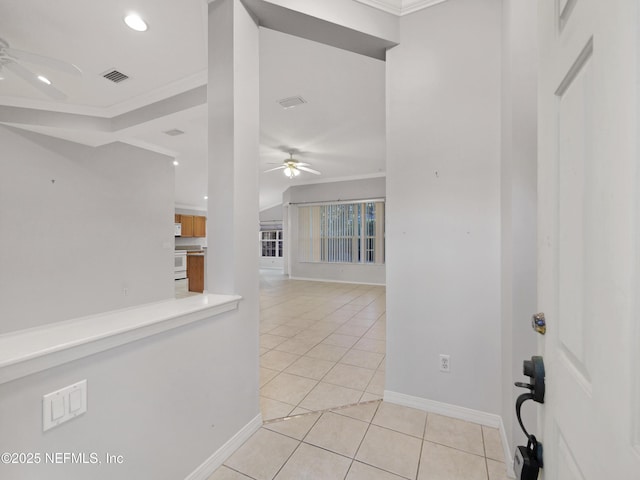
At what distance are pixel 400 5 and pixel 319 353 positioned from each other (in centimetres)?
307

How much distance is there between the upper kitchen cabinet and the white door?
8878 mm

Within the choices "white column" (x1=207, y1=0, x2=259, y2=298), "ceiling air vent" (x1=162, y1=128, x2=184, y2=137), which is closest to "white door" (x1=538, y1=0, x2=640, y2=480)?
"white column" (x1=207, y1=0, x2=259, y2=298)

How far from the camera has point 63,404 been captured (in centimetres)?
85

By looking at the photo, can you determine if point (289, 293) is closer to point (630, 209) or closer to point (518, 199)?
point (518, 199)

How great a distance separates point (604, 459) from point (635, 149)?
0.42m

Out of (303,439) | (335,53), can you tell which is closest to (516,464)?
(303,439)

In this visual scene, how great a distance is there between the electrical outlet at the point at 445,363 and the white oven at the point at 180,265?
774 centimetres

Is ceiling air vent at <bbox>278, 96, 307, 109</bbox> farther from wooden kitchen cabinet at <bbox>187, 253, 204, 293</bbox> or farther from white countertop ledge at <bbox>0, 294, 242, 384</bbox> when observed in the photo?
wooden kitchen cabinet at <bbox>187, 253, 204, 293</bbox>

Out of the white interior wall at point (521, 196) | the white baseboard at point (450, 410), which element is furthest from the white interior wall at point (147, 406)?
the white interior wall at point (521, 196)

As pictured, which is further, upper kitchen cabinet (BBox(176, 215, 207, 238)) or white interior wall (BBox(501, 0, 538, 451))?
upper kitchen cabinet (BBox(176, 215, 207, 238))

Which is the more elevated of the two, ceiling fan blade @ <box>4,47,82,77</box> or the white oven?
ceiling fan blade @ <box>4,47,82,77</box>

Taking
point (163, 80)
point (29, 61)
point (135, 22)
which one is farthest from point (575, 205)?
point (163, 80)

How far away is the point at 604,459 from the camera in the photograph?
0.39 m

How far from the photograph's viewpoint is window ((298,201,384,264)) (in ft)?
23.9
